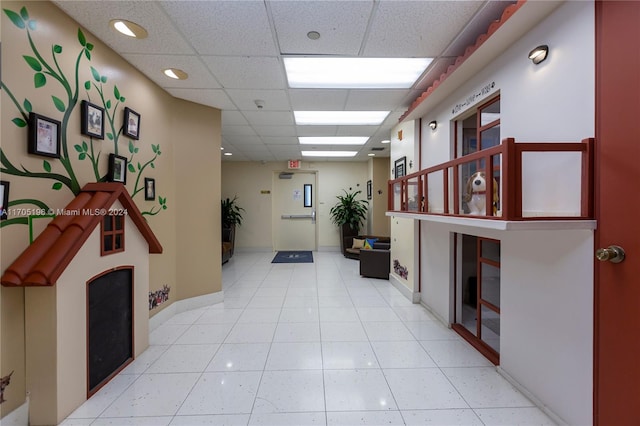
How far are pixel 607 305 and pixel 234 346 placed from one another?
2914 millimetres

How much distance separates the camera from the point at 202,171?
12.9ft

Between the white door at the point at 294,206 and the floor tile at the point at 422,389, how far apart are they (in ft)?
22.0

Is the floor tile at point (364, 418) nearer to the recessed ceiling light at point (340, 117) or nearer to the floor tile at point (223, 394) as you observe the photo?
the floor tile at point (223, 394)

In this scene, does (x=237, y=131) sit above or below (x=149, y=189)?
above

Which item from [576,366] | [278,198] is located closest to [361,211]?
[278,198]

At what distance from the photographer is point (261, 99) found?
12.0 ft

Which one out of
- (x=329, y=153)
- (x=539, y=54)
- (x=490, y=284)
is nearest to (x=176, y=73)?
(x=539, y=54)

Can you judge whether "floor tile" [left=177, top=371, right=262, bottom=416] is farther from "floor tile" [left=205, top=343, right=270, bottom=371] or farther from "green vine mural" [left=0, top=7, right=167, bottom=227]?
"green vine mural" [left=0, top=7, right=167, bottom=227]

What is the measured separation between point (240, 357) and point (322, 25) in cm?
300

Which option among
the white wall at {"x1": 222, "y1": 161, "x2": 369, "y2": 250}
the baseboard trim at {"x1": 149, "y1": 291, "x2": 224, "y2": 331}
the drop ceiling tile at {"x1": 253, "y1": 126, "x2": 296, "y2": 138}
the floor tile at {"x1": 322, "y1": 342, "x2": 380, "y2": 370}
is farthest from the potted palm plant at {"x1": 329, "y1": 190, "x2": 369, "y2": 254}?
the floor tile at {"x1": 322, "y1": 342, "x2": 380, "y2": 370}

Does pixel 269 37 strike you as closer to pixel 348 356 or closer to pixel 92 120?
pixel 92 120

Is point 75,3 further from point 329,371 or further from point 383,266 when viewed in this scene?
point 383,266

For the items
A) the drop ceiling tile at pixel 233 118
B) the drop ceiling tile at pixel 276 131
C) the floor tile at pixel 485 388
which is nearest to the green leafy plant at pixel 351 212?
the drop ceiling tile at pixel 276 131

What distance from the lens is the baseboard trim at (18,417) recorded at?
1.70m
